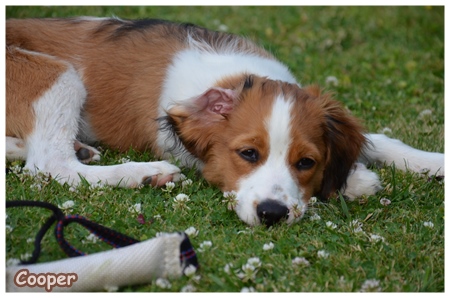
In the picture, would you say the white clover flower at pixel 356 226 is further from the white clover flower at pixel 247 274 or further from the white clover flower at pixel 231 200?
the white clover flower at pixel 247 274

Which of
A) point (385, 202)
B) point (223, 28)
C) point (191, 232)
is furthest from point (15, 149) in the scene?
point (223, 28)

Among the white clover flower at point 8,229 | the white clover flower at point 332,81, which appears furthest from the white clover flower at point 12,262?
the white clover flower at point 332,81

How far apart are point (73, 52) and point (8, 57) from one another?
54 centimetres

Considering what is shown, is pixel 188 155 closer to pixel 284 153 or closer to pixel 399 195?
pixel 284 153

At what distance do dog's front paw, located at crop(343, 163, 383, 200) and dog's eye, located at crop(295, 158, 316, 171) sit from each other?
1.46 feet

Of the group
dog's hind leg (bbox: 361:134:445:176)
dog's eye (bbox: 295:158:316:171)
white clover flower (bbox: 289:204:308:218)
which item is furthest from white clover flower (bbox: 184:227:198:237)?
dog's hind leg (bbox: 361:134:445:176)

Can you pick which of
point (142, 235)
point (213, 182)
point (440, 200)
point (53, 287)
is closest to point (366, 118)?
point (440, 200)

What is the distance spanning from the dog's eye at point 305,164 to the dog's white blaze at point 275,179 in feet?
0.39

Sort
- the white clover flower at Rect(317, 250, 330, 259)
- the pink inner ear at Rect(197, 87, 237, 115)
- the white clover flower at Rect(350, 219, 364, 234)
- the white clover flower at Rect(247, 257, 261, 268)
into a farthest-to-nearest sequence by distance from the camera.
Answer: the pink inner ear at Rect(197, 87, 237, 115)
the white clover flower at Rect(350, 219, 364, 234)
the white clover flower at Rect(317, 250, 330, 259)
the white clover flower at Rect(247, 257, 261, 268)

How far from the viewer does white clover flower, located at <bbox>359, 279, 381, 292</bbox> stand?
361 centimetres

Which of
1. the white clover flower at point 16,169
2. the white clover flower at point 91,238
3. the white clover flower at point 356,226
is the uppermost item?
the white clover flower at point 356,226

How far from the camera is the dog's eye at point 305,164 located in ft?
14.9

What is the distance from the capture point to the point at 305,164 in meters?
4.58

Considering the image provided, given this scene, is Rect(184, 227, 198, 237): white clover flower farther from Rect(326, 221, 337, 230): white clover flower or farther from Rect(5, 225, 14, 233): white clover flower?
Rect(5, 225, 14, 233): white clover flower
